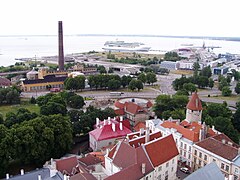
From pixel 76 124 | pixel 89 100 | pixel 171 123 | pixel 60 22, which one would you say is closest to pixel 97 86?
pixel 89 100

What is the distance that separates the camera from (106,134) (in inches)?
1651

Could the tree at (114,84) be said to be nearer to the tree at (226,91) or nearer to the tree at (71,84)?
the tree at (71,84)

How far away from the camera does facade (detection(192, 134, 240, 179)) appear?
1252 inches

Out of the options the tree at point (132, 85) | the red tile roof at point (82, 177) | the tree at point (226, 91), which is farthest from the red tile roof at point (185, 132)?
the tree at point (226, 91)

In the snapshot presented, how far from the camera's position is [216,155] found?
109ft

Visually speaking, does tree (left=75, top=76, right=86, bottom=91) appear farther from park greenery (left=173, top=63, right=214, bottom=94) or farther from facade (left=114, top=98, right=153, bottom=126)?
facade (left=114, top=98, right=153, bottom=126)

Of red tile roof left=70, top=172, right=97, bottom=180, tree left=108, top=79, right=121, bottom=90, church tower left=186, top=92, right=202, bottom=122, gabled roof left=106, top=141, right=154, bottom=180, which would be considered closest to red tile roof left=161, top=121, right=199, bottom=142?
church tower left=186, top=92, right=202, bottom=122

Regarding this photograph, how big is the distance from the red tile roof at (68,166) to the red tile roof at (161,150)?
889 centimetres

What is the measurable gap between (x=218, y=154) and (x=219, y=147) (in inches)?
46.2

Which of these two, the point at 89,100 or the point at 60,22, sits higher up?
the point at 60,22

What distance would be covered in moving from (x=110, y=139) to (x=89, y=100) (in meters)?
34.2

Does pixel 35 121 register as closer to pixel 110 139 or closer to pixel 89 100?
pixel 110 139

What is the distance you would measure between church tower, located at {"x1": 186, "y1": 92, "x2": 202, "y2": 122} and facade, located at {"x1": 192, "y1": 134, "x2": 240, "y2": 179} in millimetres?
6344

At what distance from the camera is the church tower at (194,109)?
43.0 meters
